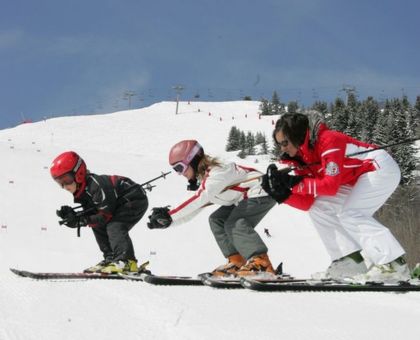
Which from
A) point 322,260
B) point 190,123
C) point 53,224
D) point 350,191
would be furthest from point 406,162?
point 350,191

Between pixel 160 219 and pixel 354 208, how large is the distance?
168cm

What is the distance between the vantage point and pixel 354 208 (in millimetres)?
4762

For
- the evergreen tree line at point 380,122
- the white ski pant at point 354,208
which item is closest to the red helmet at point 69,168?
the white ski pant at point 354,208

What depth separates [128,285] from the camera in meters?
3.85

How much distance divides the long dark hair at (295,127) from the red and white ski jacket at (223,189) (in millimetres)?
566

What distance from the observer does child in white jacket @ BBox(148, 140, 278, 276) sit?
5.02 m

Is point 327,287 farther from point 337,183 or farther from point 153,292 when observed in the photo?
point 153,292

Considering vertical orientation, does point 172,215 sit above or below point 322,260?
above

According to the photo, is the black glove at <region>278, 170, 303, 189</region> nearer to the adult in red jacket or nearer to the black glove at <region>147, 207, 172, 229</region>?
the adult in red jacket

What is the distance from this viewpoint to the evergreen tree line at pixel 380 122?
5066 cm

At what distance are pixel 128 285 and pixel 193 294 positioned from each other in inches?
22.2

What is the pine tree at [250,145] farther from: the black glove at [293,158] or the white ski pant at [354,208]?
the white ski pant at [354,208]

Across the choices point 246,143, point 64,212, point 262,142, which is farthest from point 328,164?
point 262,142

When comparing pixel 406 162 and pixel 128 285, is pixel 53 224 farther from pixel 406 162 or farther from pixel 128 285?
pixel 406 162
